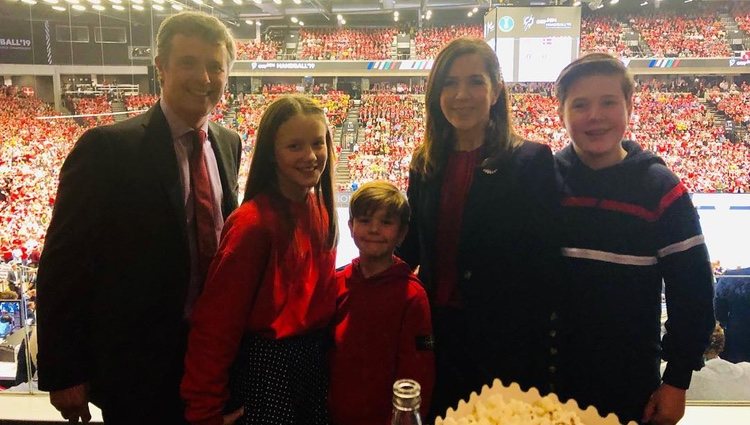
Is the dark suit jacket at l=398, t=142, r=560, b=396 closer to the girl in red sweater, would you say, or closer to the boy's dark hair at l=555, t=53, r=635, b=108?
the boy's dark hair at l=555, t=53, r=635, b=108

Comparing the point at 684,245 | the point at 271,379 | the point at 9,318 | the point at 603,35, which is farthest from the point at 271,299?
the point at 603,35

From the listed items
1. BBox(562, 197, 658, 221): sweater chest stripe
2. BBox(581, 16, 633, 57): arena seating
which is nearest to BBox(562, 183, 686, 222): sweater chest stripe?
BBox(562, 197, 658, 221): sweater chest stripe

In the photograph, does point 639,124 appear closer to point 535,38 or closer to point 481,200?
point 535,38

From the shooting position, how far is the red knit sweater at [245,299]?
0.96 m

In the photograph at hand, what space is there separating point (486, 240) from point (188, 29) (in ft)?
2.48

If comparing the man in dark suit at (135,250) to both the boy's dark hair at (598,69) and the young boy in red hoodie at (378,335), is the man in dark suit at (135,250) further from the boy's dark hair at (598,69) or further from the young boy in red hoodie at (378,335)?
the boy's dark hair at (598,69)

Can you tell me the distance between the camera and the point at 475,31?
32.5ft

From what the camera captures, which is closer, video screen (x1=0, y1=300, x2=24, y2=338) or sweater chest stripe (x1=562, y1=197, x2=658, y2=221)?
sweater chest stripe (x1=562, y1=197, x2=658, y2=221)

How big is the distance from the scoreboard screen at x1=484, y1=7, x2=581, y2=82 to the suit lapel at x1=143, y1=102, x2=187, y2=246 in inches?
210

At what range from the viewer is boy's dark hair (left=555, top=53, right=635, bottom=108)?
1.09 meters

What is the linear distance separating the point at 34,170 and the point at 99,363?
572cm

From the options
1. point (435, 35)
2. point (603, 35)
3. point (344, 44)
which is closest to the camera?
point (435, 35)

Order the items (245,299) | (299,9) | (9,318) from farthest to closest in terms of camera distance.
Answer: (299,9) < (9,318) < (245,299)

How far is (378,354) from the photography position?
42.2 inches
